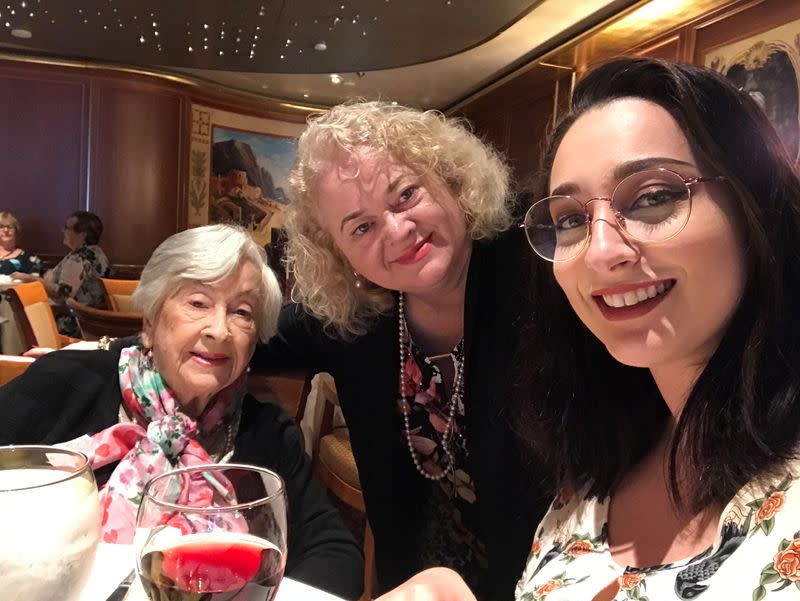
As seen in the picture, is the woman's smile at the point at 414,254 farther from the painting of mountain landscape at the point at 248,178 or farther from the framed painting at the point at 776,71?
the painting of mountain landscape at the point at 248,178

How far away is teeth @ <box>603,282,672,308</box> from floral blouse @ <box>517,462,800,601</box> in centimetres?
28

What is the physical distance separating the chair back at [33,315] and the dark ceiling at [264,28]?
1.45m

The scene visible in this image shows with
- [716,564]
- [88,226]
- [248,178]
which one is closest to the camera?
[716,564]

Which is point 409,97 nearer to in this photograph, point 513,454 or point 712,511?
point 513,454

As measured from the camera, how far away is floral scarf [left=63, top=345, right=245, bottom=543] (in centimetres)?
132

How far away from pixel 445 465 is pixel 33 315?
2767mm

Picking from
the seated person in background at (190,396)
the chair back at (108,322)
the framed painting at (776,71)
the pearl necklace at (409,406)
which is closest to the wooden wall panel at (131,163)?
Result: the chair back at (108,322)

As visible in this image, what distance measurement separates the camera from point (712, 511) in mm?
891

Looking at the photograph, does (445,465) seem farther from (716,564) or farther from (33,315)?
(33,315)

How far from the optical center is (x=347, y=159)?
165cm

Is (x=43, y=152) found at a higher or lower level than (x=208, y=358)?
higher

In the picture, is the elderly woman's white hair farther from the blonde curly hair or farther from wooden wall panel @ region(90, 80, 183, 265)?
wooden wall panel @ region(90, 80, 183, 265)

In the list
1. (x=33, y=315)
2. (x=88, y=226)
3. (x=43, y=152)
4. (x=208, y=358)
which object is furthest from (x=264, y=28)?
(x=43, y=152)

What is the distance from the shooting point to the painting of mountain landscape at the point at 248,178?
8.98m
